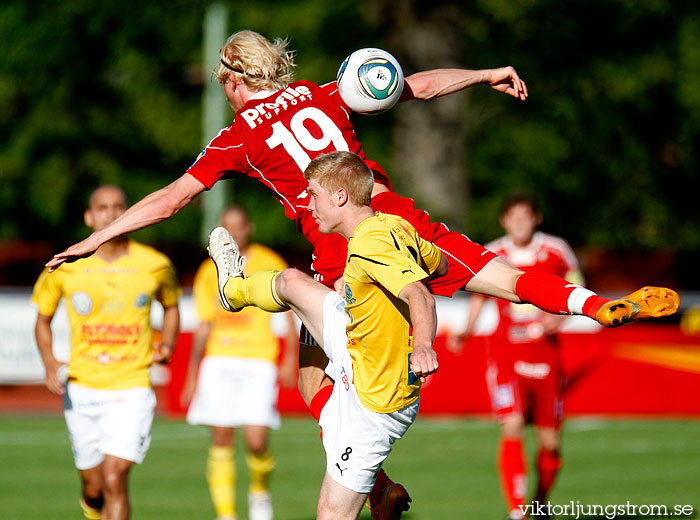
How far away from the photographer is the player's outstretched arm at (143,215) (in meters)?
6.81

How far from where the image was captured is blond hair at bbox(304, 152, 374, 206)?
21.4ft

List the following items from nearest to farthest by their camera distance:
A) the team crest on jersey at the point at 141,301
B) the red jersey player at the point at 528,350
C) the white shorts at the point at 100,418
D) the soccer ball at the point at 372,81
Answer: the soccer ball at the point at 372,81, the white shorts at the point at 100,418, the team crest on jersey at the point at 141,301, the red jersey player at the point at 528,350

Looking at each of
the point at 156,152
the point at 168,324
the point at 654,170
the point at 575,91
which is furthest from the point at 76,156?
the point at 168,324

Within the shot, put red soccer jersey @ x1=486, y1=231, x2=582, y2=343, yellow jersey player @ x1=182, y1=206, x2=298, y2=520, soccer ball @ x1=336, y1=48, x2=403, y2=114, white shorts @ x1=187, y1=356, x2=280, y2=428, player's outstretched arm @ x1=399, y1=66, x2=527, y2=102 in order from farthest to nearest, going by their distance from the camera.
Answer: white shorts @ x1=187, y1=356, x2=280, y2=428 < yellow jersey player @ x1=182, y1=206, x2=298, y2=520 < red soccer jersey @ x1=486, y1=231, x2=582, y2=343 < player's outstretched arm @ x1=399, y1=66, x2=527, y2=102 < soccer ball @ x1=336, y1=48, x2=403, y2=114

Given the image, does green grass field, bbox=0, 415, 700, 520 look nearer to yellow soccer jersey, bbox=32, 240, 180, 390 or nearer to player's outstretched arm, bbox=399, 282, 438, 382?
yellow soccer jersey, bbox=32, 240, 180, 390

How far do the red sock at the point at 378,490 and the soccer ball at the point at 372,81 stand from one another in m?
2.15

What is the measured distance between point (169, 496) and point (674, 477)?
523 centimetres

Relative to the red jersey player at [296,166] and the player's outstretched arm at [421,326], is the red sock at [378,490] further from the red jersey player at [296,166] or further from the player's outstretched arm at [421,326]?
the player's outstretched arm at [421,326]

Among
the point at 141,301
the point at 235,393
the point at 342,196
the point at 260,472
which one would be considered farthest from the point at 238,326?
the point at 342,196

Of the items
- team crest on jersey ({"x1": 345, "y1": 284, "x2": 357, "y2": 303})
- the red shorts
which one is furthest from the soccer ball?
the red shorts

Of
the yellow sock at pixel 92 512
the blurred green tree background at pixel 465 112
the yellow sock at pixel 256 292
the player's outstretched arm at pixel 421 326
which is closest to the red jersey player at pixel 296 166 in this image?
the yellow sock at pixel 256 292

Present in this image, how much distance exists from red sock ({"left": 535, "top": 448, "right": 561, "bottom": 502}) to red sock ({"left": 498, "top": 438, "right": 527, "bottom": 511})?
0.90 ft

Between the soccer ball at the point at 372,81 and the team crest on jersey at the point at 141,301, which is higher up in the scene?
the soccer ball at the point at 372,81

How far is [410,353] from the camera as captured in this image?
21.1ft
